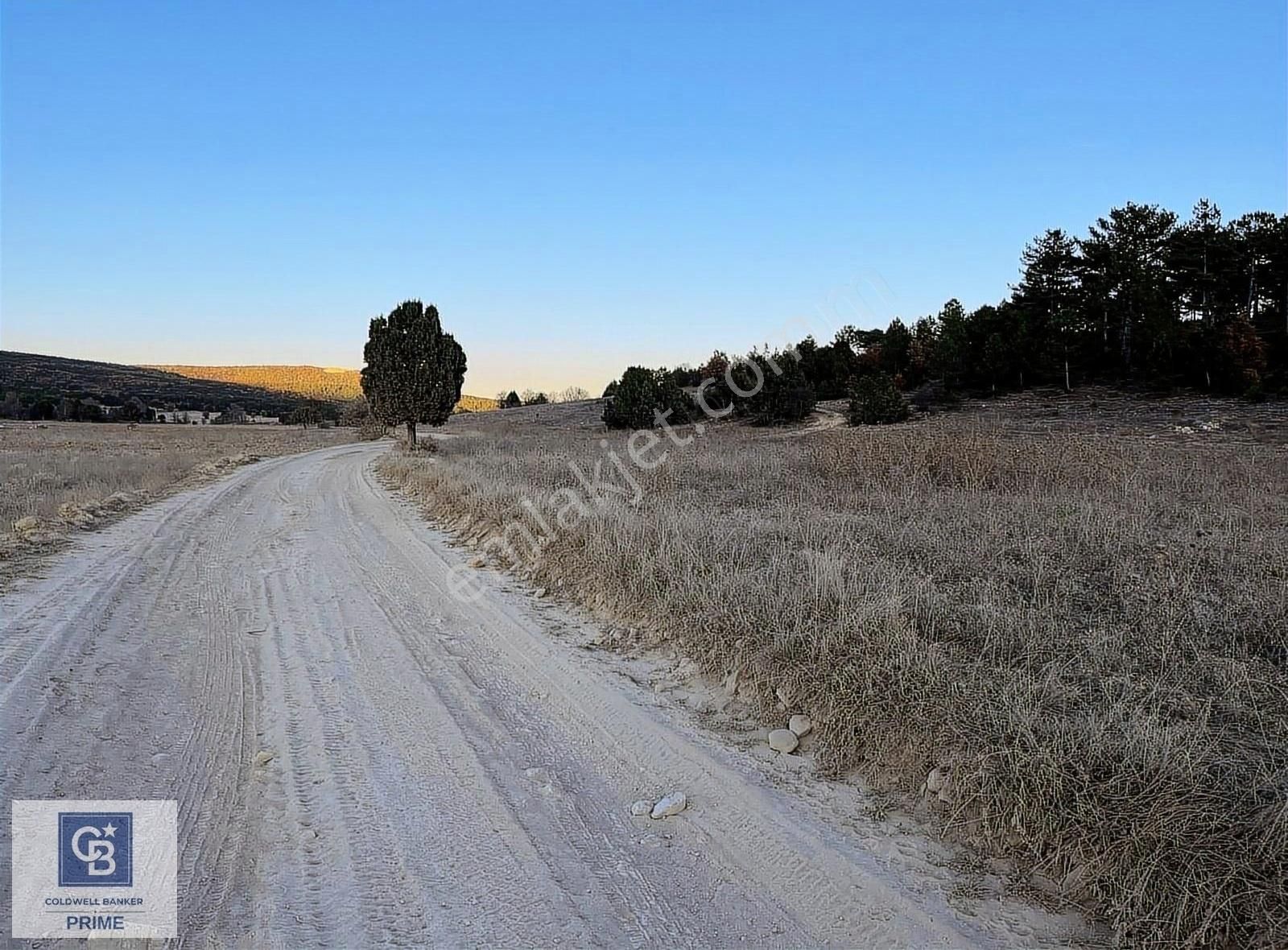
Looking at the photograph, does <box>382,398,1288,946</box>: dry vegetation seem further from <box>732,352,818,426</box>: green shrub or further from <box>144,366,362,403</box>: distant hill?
<box>144,366,362,403</box>: distant hill

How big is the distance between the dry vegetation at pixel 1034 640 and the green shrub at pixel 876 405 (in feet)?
56.9

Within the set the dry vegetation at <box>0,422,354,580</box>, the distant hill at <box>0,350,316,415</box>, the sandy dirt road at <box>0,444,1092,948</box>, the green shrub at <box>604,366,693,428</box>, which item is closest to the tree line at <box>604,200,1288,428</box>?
the green shrub at <box>604,366,693,428</box>

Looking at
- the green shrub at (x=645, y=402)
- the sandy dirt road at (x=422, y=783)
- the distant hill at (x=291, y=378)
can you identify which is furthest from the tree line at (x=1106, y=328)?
the distant hill at (x=291, y=378)

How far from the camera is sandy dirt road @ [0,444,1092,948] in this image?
2.73 metres

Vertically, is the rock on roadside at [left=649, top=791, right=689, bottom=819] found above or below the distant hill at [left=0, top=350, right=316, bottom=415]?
below

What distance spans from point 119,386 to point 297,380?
59578 millimetres

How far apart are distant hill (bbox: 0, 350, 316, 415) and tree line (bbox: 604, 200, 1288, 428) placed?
6947 centimetres

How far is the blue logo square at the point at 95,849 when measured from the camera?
2.88 m

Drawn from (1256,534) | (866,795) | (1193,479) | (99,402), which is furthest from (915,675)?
(99,402)

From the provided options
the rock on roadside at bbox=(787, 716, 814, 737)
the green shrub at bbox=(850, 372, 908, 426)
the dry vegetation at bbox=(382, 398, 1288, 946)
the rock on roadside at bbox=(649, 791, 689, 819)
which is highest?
the green shrub at bbox=(850, 372, 908, 426)

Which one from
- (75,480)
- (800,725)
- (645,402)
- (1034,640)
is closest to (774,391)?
(645,402)

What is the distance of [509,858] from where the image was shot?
3.07 meters
